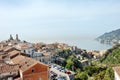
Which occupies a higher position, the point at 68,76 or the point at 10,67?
the point at 10,67

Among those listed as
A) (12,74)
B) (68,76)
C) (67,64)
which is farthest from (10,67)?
(67,64)

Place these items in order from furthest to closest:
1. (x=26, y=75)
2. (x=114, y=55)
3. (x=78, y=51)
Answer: (x=78, y=51) < (x=114, y=55) < (x=26, y=75)

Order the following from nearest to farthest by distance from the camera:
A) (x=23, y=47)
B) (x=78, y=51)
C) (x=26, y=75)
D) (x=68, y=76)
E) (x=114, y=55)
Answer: (x=26, y=75) → (x=68, y=76) → (x=23, y=47) → (x=114, y=55) → (x=78, y=51)

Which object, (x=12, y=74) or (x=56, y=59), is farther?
(x=56, y=59)

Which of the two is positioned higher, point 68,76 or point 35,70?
point 35,70

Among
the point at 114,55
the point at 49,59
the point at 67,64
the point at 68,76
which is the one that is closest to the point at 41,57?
the point at 49,59

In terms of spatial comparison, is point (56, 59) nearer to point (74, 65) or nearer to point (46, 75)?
point (74, 65)

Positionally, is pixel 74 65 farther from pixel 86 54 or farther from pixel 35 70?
pixel 86 54

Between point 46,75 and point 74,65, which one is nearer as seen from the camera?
point 46,75

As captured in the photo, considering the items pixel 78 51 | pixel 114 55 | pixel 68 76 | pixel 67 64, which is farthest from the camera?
pixel 78 51
